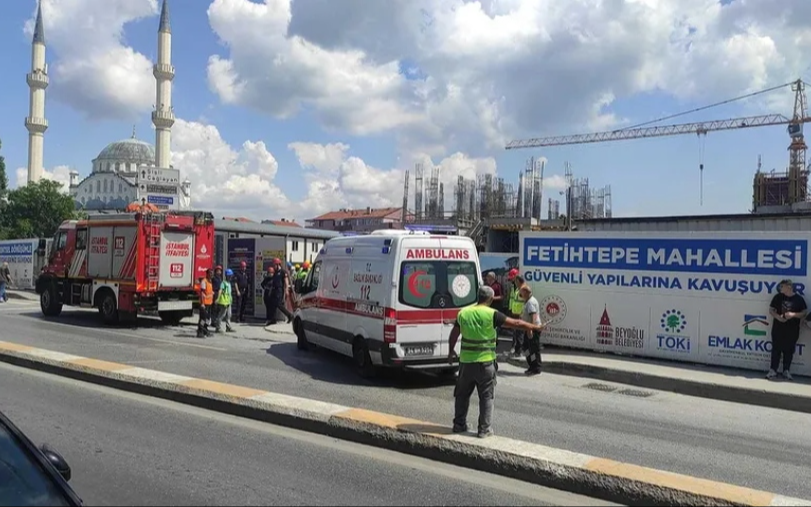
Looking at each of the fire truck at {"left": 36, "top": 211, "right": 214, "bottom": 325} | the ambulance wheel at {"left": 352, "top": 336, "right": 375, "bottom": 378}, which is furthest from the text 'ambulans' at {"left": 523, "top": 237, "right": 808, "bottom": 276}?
the fire truck at {"left": 36, "top": 211, "right": 214, "bottom": 325}

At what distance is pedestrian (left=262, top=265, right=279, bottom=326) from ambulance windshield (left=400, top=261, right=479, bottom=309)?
8991 mm

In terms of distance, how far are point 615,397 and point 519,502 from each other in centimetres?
533

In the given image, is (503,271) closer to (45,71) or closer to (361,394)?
(361,394)

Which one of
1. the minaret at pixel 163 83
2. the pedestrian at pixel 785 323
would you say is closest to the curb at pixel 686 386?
the pedestrian at pixel 785 323

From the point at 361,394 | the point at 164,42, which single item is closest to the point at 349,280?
the point at 361,394

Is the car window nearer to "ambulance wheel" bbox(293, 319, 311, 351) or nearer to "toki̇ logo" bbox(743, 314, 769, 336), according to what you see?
"ambulance wheel" bbox(293, 319, 311, 351)

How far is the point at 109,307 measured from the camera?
18.1m

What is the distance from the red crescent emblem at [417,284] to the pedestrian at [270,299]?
9001 millimetres

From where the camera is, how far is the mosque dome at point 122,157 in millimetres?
117000

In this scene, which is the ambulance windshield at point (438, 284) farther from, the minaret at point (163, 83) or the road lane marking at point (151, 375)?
the minaret at point (163, 83)

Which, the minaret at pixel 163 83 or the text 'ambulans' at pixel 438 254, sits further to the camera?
the minaret at pixel 163 83

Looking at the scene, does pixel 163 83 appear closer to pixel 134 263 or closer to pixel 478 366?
pixel 134 263

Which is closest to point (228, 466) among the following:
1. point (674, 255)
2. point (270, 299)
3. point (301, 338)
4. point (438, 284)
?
point (438, 284)

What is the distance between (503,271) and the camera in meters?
18.8
